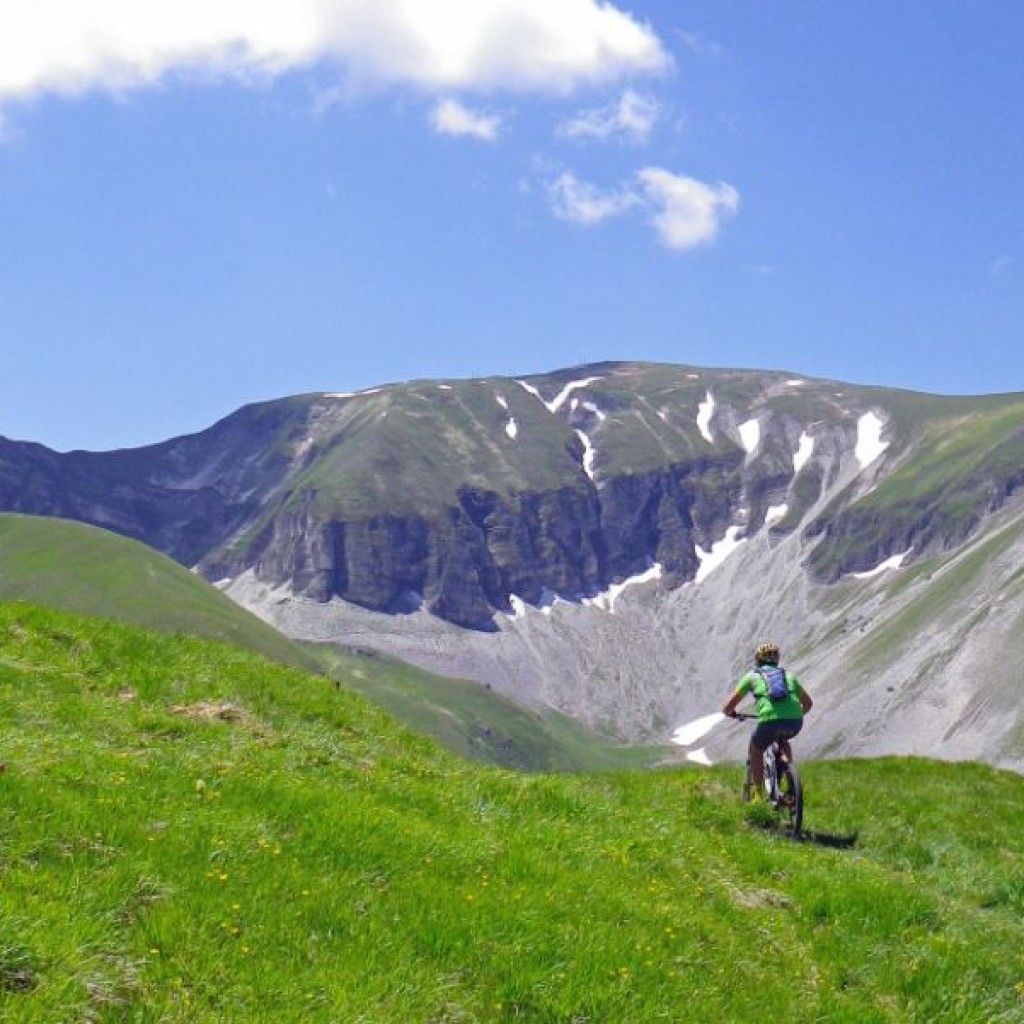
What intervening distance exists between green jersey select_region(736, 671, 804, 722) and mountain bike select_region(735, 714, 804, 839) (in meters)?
0.28

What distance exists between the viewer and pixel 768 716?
21.6m

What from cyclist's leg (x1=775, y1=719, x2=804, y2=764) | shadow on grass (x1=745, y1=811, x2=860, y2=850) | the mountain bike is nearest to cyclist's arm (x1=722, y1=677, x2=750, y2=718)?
the mountain bike

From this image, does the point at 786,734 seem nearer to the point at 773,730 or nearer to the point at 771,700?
the point at 773,730

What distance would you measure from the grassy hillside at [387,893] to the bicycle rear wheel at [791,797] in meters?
0.72

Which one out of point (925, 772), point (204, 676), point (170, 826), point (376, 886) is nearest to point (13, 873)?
point (170, 826)

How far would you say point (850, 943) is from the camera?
13305mm

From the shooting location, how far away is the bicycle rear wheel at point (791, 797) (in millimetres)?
20359

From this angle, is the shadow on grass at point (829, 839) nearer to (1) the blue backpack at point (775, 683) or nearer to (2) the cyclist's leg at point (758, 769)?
(2) the cyclist's leg at point (758, 769)

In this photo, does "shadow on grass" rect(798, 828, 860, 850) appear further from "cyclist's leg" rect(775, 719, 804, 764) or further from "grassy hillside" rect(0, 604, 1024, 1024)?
"cyclist's leg" rect(775, 719, 804, 764)

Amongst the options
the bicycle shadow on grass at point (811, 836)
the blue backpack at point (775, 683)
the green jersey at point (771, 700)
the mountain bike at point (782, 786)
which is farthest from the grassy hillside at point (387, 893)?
the blue backpack at point (775, 683)

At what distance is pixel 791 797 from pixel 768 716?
156 cm

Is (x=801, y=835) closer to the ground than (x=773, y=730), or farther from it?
closer to the ground

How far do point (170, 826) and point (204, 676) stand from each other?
9885 mm

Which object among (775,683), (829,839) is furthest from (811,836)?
(775,683)
